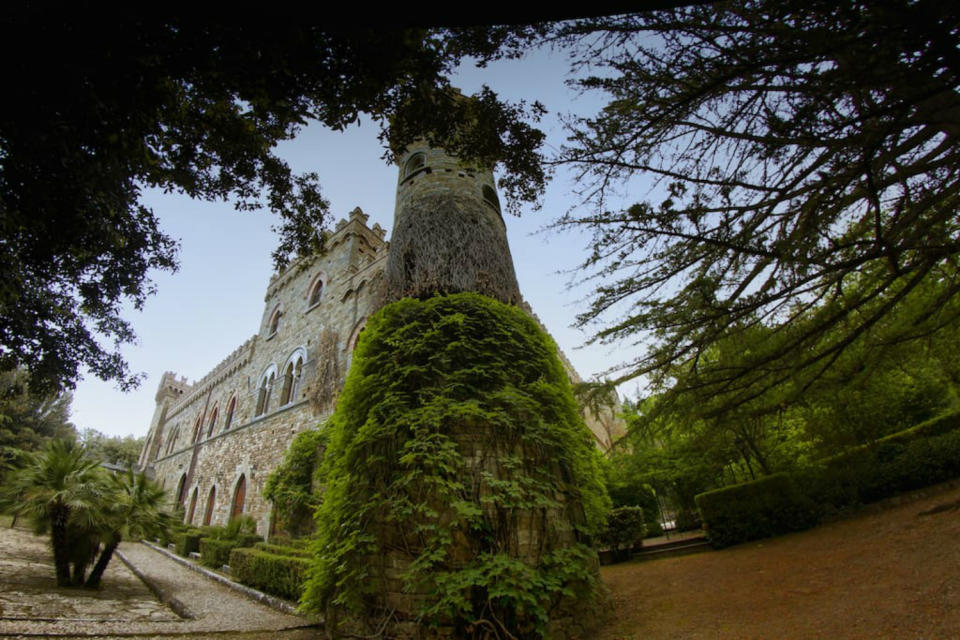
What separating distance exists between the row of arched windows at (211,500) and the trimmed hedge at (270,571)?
584 centimetres

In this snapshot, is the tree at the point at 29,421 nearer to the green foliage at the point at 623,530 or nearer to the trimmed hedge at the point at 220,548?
the trimmed hedge at the point at 220,548

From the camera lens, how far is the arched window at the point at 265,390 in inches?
604

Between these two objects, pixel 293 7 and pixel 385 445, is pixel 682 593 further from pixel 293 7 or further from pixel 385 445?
pixel 293 7

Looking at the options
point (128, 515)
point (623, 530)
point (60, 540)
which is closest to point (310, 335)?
point (128, 515)

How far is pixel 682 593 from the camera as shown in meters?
5.53

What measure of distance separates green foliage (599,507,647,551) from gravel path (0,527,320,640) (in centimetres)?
774

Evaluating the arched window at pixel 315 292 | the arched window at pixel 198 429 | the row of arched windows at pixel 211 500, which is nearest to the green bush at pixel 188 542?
the row of arched windows at pixel 211 500

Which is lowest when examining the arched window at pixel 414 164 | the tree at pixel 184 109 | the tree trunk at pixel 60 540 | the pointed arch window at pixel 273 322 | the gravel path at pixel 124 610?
the gravel path at pixel 124 610

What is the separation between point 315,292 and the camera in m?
16.0

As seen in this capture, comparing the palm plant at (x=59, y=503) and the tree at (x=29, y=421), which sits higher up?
the tree at (x=29, y=421)

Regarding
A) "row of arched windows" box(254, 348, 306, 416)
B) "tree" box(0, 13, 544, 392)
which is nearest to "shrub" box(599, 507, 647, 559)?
"tree" box(0, 13, 544, 392)

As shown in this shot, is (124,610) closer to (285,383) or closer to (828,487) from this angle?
(285,383)

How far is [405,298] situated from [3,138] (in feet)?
12.6

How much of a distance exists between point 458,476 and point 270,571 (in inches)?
216
